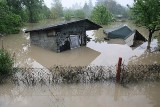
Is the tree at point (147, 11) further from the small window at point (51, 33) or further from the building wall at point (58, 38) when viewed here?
the small window at point (51, 33)

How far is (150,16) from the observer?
65.4 ft

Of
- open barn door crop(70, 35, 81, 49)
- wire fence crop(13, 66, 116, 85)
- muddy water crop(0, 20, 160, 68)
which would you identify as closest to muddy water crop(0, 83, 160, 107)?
wire fence crop(13, 66, 116, 85)

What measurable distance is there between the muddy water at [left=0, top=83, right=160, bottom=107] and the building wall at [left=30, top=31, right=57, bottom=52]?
8168 millimetres

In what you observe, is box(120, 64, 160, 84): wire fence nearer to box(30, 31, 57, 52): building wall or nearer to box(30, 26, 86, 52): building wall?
box(30, 26, 86, 52): building wall

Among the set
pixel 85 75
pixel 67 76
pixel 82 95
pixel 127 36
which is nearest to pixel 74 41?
pixel 127 36

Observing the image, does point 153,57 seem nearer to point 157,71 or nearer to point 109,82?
point 157,71

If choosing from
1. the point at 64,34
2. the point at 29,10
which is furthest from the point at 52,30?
the point at 29,10

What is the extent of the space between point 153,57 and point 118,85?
7838mm

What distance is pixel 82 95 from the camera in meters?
12.0

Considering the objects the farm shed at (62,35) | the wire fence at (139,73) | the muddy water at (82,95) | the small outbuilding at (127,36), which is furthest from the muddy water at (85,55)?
the muddy water at (82,95)

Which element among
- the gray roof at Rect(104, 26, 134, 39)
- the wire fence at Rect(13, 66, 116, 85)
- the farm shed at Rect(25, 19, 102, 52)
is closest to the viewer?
the wire fence at Rect(13, 66, 116, 85)

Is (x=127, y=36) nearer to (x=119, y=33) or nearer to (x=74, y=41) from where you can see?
(x=119, y=33)

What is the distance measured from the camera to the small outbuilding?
24859mm

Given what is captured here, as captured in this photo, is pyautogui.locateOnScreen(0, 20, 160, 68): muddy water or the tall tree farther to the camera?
the tall tree
